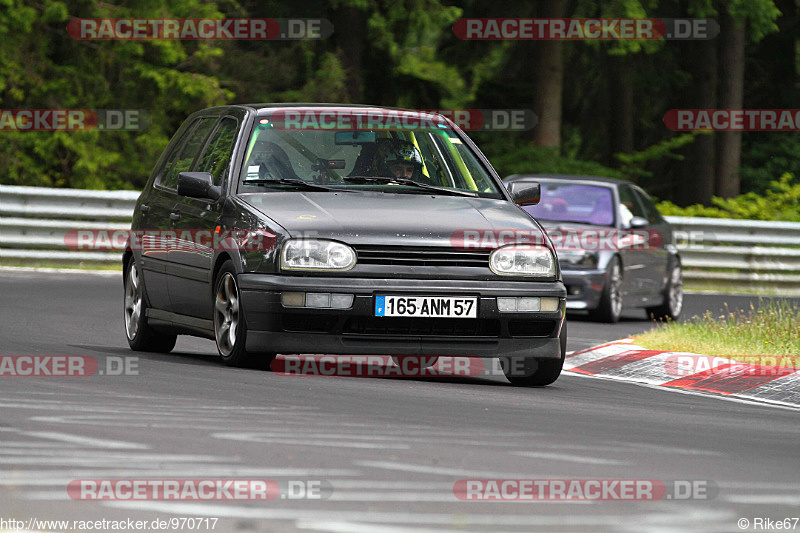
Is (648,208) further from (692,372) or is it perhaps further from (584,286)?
(692,372)

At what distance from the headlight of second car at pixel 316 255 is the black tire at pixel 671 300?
10271 mm

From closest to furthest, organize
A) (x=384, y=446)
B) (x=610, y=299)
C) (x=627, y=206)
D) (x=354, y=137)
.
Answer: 1. (x=384, y=446)
2. (x=354, y=137)
3. (x=610, y=299)
4. (x=627, y=206)

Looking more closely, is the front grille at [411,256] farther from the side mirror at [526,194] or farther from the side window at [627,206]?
the side window at [627,206]

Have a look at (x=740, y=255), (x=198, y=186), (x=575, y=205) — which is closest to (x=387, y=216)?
(x=198, y=186)

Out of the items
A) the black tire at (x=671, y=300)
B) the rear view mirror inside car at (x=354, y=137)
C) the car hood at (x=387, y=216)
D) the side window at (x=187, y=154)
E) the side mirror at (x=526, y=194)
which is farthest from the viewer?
the black tire at (x=671, y=300)

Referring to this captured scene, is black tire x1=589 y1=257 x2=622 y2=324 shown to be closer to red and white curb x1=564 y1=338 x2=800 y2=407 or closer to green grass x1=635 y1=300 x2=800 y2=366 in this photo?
green grass x1=635 y1=300 x2=800 y2=366

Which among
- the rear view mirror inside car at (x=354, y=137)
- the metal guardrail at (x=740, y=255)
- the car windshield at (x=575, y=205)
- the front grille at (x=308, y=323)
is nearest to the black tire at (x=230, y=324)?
the front grille at (x=308, y=323)

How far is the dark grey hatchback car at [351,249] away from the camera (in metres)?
9.64

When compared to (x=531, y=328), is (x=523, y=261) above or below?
above

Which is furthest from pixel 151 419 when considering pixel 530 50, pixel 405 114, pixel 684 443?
pixel 530 50

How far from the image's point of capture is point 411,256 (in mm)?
9703

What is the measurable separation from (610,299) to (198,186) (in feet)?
26.2

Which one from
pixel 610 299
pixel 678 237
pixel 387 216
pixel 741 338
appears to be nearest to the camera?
pixel 387 216

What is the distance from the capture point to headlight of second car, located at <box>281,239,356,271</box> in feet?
31.6
